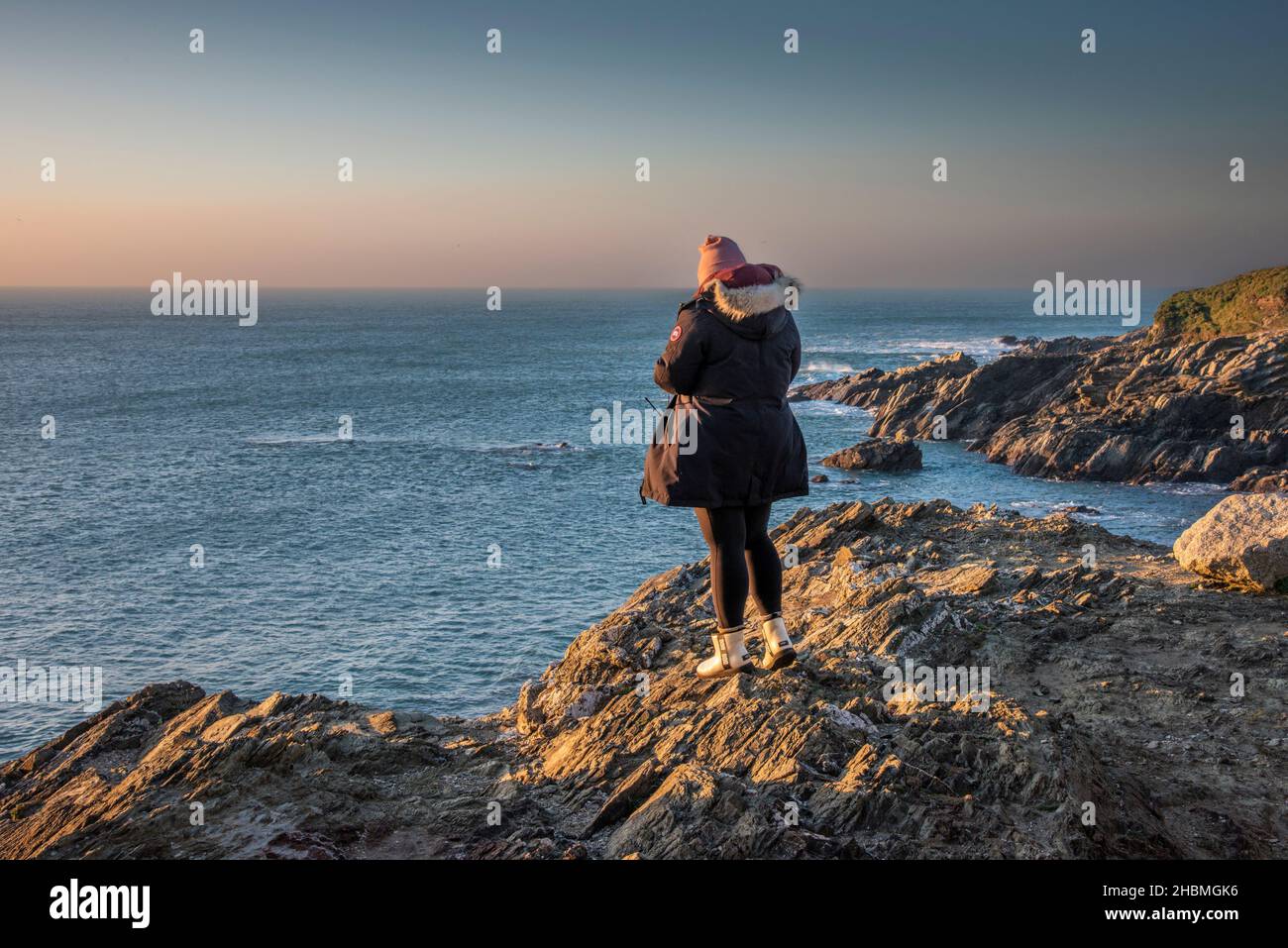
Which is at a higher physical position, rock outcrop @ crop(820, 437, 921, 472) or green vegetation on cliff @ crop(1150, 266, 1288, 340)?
green vegetation on cliff @ crop(1150, 266, 1288, 340)

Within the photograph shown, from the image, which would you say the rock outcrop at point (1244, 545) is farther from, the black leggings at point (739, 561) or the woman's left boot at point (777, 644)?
the black leggings at point (739, 561)

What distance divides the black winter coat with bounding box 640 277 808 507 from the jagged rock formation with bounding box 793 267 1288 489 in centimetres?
4124

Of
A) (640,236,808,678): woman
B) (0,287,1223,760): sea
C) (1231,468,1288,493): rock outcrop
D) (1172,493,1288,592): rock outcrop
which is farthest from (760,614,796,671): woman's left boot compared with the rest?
(1231,468,1288,493): rock outcrop

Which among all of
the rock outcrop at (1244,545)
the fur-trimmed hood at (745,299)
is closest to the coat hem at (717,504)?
the fur-trimmed hood at (745,299)

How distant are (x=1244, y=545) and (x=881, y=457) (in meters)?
41.4

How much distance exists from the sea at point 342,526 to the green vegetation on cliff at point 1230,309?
26.3m

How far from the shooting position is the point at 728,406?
675 centimetres

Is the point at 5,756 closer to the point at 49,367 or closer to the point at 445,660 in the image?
the point at 445,660

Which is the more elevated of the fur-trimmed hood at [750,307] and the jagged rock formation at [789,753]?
the fur-trimmed hood at [750,307]

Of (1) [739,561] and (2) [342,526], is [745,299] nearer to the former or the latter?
(1) [739,561]

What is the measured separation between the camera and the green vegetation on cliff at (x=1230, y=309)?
68312mm

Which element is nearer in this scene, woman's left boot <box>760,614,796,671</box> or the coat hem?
the coat hem

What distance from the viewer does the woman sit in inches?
263

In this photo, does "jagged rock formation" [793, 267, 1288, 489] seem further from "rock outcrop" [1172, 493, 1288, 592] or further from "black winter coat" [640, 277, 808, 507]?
"black winter coat" [640, 277, 808, 507]
